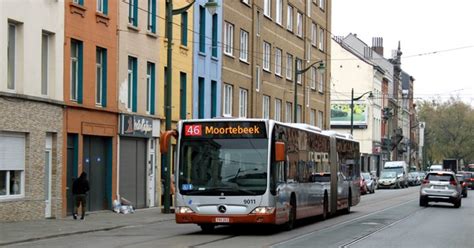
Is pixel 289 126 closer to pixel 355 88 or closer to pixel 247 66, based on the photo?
pixel 247 66

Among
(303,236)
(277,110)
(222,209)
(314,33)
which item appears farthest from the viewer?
(314,33)

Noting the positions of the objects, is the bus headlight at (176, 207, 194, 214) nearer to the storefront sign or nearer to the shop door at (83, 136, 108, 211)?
the shop door at (83, 136, 108, 211)

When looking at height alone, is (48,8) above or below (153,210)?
above

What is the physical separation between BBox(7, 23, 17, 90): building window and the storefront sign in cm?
713

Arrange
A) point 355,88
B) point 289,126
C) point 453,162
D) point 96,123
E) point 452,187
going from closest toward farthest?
1. point 289,126
2. point 96,123
3. point 452,187
4. point 355,88
5. point 453,162

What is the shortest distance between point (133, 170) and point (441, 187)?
1492 cm

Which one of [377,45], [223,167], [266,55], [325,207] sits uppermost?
[377,45]

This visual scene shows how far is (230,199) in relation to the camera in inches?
805

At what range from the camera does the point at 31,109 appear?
25766mm

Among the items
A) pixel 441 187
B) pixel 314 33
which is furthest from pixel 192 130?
pixel 314 33

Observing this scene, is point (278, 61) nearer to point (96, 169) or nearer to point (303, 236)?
point (96, 169)

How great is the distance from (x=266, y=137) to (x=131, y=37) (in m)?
13.5

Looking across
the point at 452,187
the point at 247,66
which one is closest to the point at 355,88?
the point at 247,66

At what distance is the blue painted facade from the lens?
131ft
